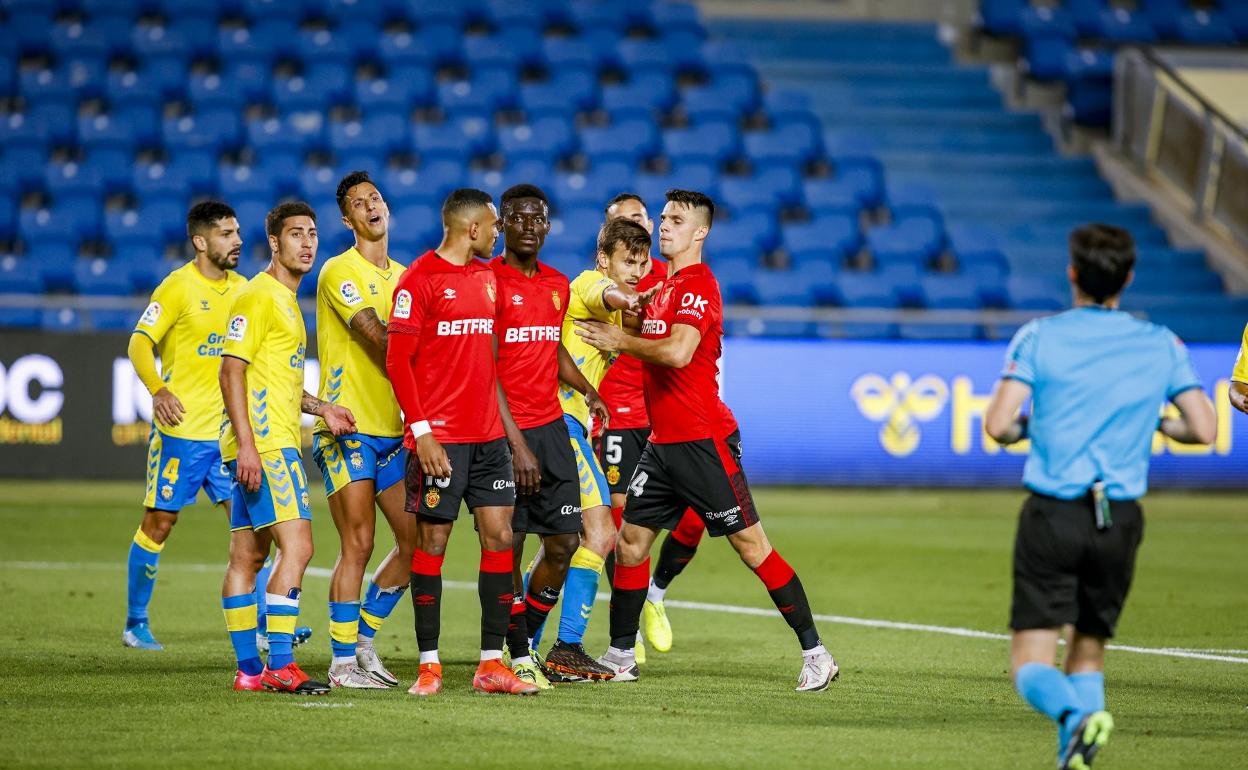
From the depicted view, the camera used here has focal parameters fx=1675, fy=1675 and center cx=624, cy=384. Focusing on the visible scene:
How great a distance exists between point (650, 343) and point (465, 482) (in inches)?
42.2

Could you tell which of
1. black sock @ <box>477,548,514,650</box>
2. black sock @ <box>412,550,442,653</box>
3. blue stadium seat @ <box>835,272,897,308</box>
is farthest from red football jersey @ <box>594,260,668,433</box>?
blue stadium seat @ <box>835,272,897,308</box>

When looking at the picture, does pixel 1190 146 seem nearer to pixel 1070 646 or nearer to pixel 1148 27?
pixel 1148 27

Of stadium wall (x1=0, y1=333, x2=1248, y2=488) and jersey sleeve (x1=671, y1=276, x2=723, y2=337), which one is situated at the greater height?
jersey sleeve (x1=671, y1=276, x2=723, y2=337)

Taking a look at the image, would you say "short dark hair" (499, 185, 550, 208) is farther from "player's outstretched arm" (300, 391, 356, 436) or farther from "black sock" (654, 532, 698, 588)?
"black sock" (654, 532, 698, 588)

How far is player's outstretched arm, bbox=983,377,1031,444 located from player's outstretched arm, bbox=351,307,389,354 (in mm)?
3353

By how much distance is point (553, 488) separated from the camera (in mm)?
8031

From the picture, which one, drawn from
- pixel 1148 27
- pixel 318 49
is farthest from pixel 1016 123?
pixel 318 49

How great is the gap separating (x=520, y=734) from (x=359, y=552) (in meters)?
1.67

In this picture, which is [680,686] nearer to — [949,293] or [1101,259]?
[1101,259]

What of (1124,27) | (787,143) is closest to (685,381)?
(787,143)

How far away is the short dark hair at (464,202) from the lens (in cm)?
764

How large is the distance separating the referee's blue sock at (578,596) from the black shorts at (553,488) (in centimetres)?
48

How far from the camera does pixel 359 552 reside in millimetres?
7938

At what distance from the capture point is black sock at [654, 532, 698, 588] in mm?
9570
